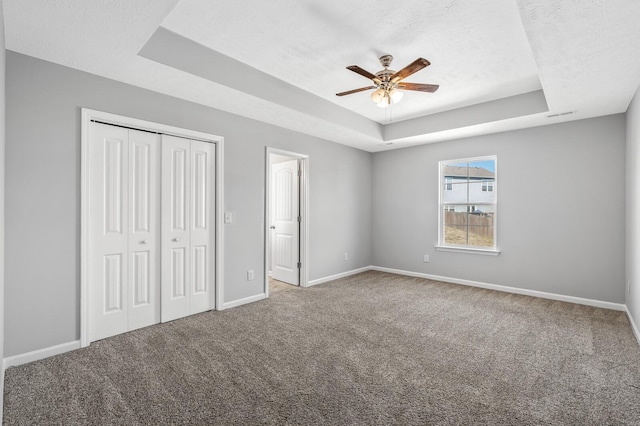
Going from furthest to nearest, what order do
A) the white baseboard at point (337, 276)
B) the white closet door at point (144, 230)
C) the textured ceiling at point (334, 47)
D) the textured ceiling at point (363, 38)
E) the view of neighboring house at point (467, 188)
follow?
the white baseboard at point (337, 276) → the view of neighboring house at point (467, 188) → the white closet door at point (144, 230) → the textured ceiling at point (363, 38) → the textured ceiling at point (334, 47)

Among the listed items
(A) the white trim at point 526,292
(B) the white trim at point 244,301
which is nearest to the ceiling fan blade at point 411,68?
(B) the white trim at point 244,301

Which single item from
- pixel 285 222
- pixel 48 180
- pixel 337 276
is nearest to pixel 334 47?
pixel 48 180

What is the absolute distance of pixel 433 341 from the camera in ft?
9.47

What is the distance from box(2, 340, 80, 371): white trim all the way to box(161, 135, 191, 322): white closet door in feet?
2.63

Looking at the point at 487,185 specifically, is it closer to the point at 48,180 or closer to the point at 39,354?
the point at 48,180

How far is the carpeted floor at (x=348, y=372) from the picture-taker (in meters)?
1.86

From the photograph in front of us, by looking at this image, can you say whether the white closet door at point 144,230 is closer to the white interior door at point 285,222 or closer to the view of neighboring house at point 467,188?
the white interior door at point 285,222

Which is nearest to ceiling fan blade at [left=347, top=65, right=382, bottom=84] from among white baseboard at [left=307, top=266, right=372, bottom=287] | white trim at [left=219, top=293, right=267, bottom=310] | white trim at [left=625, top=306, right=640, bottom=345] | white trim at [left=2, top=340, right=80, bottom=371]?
white trim at [left=219, top=293, right=267, bottom=310]

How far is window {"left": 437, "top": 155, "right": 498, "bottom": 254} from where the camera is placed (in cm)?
484

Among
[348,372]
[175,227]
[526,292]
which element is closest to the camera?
[348,372]

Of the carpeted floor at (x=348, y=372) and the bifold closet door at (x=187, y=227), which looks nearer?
the carpeted floor at (x=348, y=372)

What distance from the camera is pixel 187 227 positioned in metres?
3.48

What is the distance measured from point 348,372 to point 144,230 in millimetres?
2400

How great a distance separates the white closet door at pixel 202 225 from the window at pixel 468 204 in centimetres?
373
